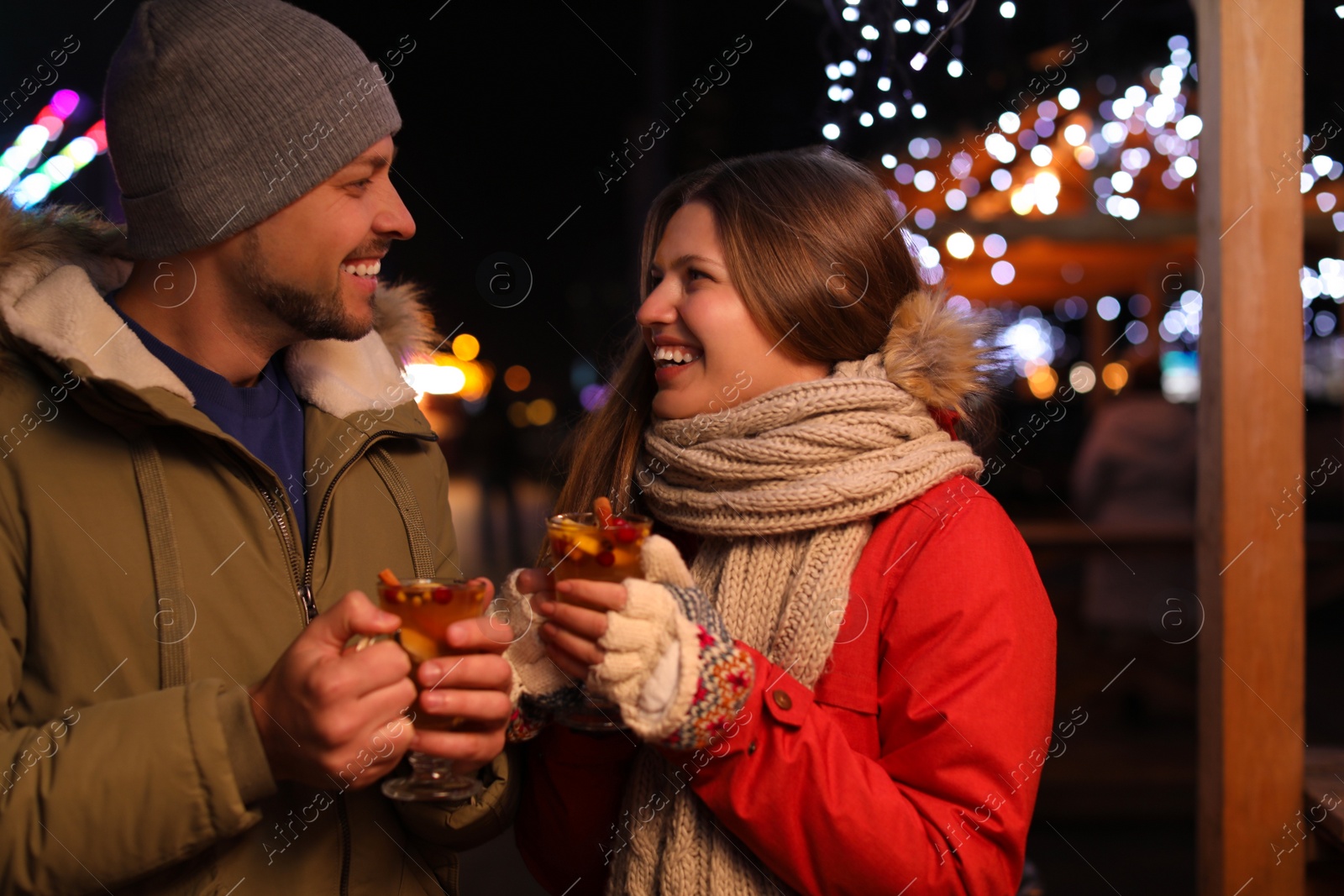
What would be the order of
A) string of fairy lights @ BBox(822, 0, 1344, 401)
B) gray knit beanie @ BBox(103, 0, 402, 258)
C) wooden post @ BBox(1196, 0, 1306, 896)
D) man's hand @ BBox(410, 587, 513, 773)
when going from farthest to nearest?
1. string of fairy lights @ BBox(822, 0, 1344, 401)
2. wooden post @ BBox(1196, 0, 1306, 896)
3. gray knit beanie @ BBox(103, 0, 402, 258)
4. man's hand @ BBox(410, 587, 513, 773)

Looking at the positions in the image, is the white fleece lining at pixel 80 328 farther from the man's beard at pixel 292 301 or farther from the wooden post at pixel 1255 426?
the wooden post at pixel 1255 426

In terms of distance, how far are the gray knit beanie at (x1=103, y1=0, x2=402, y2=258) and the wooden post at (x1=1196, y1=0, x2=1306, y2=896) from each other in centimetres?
191

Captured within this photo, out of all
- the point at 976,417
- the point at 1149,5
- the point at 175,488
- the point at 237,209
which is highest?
the point at 237,209

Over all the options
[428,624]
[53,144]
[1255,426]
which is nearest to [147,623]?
[428,624]

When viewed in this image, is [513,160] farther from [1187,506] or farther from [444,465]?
[444,465]

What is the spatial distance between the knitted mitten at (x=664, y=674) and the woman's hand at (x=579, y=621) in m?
0.02

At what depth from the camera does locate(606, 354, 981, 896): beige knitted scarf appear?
160 cm

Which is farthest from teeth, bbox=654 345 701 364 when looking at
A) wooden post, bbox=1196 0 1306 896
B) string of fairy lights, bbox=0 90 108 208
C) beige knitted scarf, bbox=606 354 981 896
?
string of fairy lights, bbox=0 90 108 208

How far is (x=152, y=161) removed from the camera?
174 centimetres

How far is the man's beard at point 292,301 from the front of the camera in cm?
174

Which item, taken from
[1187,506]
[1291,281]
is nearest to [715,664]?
[1291,281]

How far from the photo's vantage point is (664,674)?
1.37 m

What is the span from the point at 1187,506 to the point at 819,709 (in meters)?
4.68

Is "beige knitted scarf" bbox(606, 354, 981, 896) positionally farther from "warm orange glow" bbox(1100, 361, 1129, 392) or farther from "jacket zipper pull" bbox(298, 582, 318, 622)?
"warm orange glow" bbox(1100, 361, 1129, 392)
